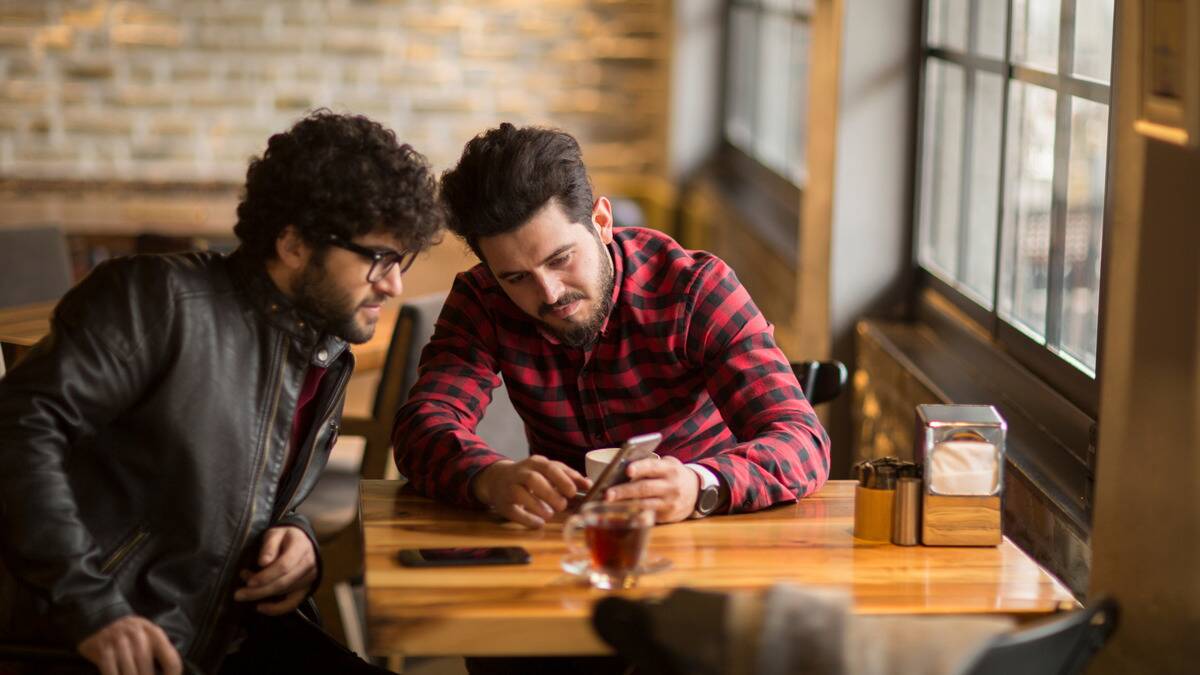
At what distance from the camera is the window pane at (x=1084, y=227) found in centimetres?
259

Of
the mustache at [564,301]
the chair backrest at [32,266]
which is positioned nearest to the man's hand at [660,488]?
the mustache at [564,301]

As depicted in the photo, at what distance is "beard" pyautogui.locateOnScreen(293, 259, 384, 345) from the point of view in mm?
2051

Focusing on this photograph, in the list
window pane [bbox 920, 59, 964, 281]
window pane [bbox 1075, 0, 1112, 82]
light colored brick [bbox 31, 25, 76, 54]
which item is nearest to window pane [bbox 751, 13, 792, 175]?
window pane [bbox 920, 59, 964, 281]

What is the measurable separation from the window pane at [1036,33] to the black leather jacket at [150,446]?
1573mm

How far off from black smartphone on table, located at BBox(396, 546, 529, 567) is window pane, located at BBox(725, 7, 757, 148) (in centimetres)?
413

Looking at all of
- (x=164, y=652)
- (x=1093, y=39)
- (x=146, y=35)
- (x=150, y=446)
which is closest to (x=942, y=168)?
(x=1093, y=39)

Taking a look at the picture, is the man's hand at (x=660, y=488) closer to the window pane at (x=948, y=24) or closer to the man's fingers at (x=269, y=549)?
the man's fingers at (x=269, y=549)

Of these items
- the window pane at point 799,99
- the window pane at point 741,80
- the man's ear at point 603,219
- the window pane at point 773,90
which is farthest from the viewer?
the window pane at point 741,80

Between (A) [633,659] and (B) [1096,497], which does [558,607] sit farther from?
(B) [1096,497]

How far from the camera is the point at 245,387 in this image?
2.01 m

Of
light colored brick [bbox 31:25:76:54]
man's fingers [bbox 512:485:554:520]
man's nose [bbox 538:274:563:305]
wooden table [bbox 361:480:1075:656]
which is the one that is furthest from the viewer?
light colored brick [bbox 31:25:76:54]

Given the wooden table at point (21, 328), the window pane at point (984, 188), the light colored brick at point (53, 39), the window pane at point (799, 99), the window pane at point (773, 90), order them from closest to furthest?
the wooden table at point (21, 328) < the window pane at point (984, 188) < the window pane at point (799, 99) < the window pane at point (773, 90) < the light colored brick at point (53, 39)

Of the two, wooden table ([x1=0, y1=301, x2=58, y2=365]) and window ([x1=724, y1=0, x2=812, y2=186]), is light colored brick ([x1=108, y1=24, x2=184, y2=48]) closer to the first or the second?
window ([x1=724, y1=0, x2=812, y2=186])

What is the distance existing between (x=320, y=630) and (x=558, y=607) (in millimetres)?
631
